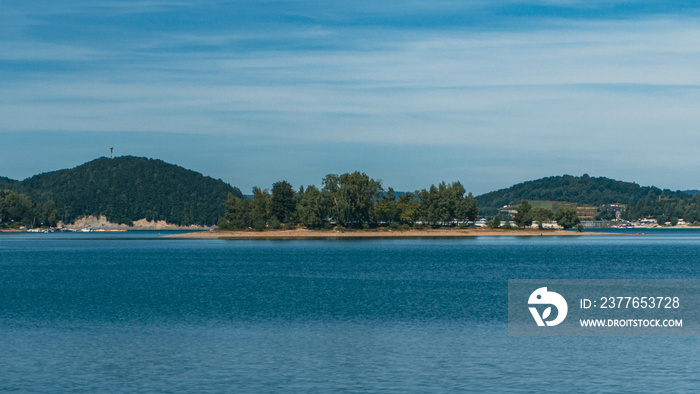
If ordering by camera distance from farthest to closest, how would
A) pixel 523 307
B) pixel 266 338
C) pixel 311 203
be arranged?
pixel 311 203
pixel 523 307
pixel 266 338

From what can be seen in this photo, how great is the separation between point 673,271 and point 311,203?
4960 inches

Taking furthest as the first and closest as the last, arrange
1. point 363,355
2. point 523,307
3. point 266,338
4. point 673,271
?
point 673,271 → point 523,307 → point 266,338 → point 363,355

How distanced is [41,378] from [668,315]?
32.1 metres

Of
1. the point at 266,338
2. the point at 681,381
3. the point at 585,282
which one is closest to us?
the point at 681,381

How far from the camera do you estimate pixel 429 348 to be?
100 ft

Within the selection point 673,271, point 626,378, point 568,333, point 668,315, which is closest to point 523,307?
point 668,315

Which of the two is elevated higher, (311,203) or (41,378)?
(311,203)

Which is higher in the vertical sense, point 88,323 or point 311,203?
Result: point 311,203

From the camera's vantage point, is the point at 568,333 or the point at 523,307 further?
the point at 523,307

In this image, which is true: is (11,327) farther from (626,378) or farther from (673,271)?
(673,271)

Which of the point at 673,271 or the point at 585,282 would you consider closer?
the point at 585,282

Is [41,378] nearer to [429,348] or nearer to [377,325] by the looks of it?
[429,348]

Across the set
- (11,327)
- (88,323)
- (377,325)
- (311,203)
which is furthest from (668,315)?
(311,203)

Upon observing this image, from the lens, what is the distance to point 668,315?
134ft
